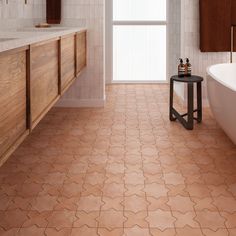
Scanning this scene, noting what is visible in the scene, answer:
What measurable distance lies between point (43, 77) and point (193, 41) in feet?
9.53

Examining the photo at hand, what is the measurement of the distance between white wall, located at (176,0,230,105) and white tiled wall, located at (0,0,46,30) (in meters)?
1.62

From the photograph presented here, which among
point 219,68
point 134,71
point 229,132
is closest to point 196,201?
point 229,132

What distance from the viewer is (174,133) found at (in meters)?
4.09

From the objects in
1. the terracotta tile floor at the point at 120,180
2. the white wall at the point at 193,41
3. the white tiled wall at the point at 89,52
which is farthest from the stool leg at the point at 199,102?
the white tiled wall at the point at 89,52

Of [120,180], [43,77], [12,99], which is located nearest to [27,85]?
[12,99]

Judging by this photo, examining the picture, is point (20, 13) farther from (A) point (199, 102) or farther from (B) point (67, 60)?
(A) point (199, 102)

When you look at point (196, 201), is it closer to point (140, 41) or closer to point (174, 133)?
point (174, 133)

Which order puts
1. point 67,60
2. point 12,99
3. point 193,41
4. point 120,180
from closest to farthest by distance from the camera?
point 12,99
point 120,180
point 67,60
point 193,41

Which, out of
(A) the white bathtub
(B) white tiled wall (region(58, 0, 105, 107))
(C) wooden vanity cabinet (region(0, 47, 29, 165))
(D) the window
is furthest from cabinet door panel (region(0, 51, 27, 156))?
(D) the window

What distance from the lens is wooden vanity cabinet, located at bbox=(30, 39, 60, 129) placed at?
2.41 metres

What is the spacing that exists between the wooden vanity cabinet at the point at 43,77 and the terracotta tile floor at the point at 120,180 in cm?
46

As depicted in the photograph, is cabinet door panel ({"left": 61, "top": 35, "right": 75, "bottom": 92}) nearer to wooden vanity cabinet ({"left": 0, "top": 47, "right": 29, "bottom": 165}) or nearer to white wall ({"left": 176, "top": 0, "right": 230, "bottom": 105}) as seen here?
wooden vanity cabinet ({"left": 0, "top": 47, "right": 29, "bottom": 165})

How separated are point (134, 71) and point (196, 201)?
4918 mm

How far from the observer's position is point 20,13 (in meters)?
4.05
